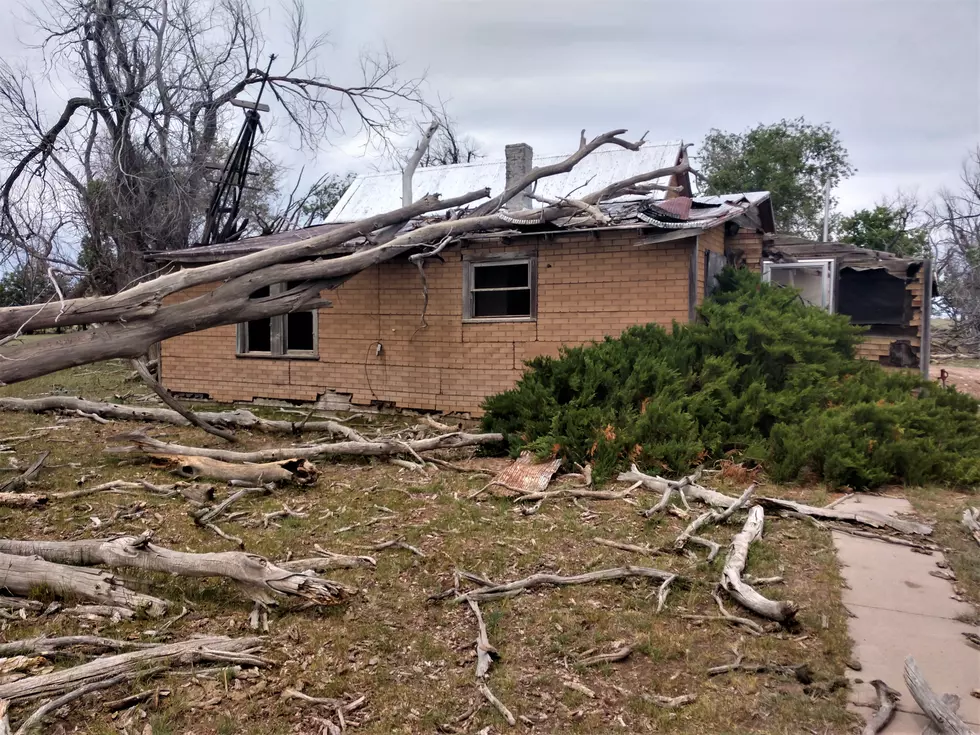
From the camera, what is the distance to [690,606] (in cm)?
432

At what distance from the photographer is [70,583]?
450 centimetres

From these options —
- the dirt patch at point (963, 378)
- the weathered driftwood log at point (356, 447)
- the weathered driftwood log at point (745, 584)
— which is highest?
the dirt patch at point (963, 378)

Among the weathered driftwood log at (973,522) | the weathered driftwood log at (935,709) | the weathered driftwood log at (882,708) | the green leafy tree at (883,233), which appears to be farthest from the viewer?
the green leafy tree at (883,233)

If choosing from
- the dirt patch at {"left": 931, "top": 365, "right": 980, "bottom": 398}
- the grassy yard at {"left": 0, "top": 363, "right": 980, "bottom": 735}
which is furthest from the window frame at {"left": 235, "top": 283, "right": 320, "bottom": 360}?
the dirt patch at {"left": 931, "top": 365, "right": 980, "bottom": 398}

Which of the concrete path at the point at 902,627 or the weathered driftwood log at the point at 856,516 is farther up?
the weathered driftwood log at the point at 856,516

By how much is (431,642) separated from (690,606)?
161 centimetres

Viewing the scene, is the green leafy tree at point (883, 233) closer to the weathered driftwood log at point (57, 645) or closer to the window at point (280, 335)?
the window at point (280, 335)

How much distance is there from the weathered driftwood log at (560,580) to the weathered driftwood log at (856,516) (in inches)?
73.3

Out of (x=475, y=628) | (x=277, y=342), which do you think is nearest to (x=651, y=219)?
(x=475, y=628)

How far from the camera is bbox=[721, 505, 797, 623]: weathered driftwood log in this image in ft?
13.0

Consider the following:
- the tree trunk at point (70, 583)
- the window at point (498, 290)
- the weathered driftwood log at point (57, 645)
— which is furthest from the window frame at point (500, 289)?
the weathered driftwood log at point (57, 645)

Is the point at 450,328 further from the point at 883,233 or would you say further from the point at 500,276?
the point at 883,233

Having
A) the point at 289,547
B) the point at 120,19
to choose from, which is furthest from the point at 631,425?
the point at 120,19

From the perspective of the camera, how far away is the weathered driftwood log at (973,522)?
536cm
